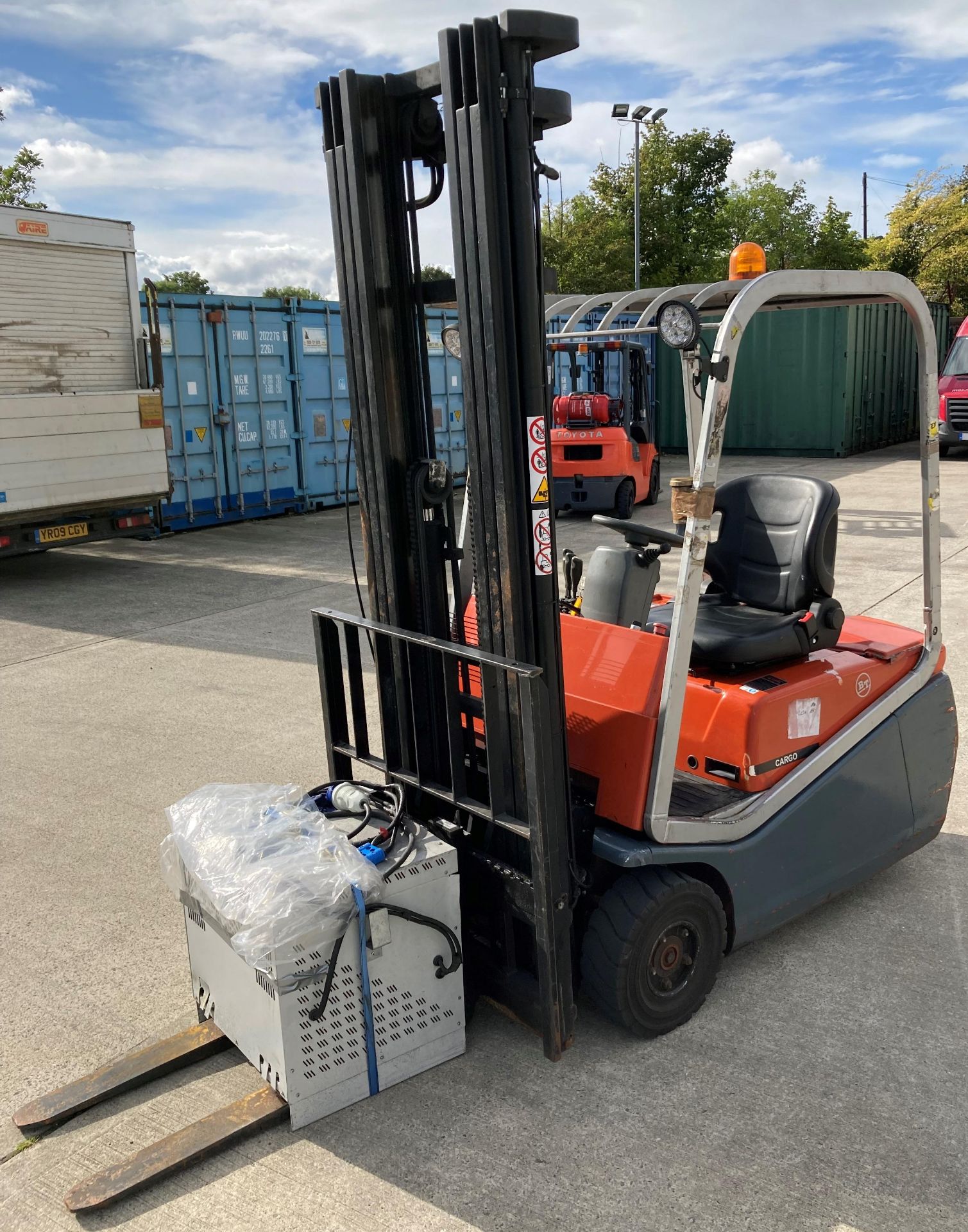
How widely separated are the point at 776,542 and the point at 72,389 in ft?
27.7

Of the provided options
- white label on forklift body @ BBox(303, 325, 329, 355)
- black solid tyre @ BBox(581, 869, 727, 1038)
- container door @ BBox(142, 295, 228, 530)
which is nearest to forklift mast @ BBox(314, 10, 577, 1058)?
black solid tyre @ BBox(581, 869, 727, 1038)

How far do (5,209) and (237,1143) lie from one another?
9.27 meters

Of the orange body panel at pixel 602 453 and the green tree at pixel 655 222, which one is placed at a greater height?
the green tree at pixel 655 222

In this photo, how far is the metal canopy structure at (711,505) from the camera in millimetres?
2807

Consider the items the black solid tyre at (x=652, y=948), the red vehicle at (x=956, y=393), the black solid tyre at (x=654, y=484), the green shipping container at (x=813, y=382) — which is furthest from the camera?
the green shipping container at (x=813, y=382)

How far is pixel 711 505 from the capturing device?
2.87 metres

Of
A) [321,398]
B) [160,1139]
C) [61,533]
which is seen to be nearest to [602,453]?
[321,398]

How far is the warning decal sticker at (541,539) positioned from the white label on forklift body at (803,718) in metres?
1.10

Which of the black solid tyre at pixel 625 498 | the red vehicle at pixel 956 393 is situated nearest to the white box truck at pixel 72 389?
the black solid tyre at pixel 625 498

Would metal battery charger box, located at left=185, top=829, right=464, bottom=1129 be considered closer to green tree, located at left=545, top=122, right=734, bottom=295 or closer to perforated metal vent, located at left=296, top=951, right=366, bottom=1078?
perforated metal vent, located at left=296, top=951, right=366, bottom=1078

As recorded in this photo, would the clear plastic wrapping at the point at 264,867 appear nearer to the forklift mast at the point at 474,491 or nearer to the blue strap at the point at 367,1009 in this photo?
the blue strap at the point at 367,1009

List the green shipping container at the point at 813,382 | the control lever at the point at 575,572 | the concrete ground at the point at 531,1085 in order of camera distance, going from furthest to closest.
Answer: the green shipping container at the point at 813,382 < the control lever at the point at 575,572 < the concrete ground at the point at 531,1085

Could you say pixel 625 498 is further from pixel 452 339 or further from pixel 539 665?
pixel 539 665

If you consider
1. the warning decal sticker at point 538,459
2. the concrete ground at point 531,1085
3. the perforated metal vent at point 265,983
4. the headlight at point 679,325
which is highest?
the headlight at point 679,325
